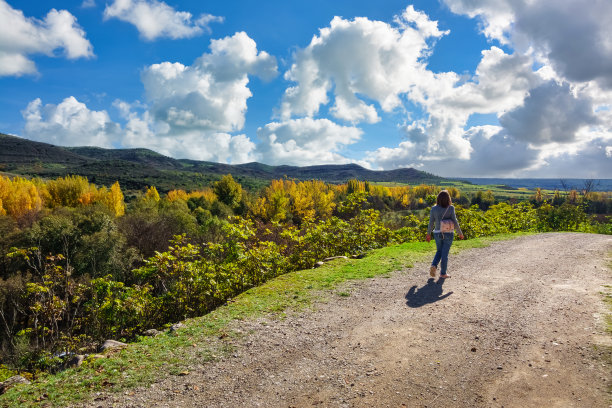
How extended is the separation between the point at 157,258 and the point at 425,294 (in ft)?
20.9

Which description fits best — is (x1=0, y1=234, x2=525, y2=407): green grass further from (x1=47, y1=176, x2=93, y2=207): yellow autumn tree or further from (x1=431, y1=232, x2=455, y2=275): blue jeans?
(x1=47, y1=176, x2=93, y2=207): yellow autumn tree

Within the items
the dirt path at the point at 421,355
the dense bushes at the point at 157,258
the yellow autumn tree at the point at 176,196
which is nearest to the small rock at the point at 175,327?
the dirt path at the point at 421,355

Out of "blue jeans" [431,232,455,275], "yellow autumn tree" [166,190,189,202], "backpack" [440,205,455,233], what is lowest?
"yellow autumn tree" [166,190,189,202]

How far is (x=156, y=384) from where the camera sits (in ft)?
14.9

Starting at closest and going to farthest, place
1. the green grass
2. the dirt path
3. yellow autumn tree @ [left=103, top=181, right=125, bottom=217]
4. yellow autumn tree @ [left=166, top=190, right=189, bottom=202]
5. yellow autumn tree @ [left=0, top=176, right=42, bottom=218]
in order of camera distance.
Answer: the dirt path, the green grass, yellow autumn tree @ [left=0, top=176, right=42, bottom=218], yellow autumn tree @ [left=103, top=181, right=125, bottom=217], yellow autumn tree @ [left=166, top=190, right=189, bottom=202]

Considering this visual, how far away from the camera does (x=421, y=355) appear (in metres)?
4.93

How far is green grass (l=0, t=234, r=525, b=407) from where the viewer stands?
4410mm

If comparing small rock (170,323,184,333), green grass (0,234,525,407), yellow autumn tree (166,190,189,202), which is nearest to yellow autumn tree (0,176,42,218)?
yellow autumn tree (166,190,189,202)

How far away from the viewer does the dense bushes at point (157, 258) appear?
7418 mm

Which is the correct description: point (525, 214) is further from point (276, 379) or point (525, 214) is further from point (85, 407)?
point (85, 407)

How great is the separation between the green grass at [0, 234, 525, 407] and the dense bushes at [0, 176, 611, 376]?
121cm

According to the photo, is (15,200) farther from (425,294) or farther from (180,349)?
(425,294)

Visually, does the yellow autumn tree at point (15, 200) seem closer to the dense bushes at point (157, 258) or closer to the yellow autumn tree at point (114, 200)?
the yellow autumn tree at point (114, 200)

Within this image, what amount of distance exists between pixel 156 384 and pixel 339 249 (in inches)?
360
